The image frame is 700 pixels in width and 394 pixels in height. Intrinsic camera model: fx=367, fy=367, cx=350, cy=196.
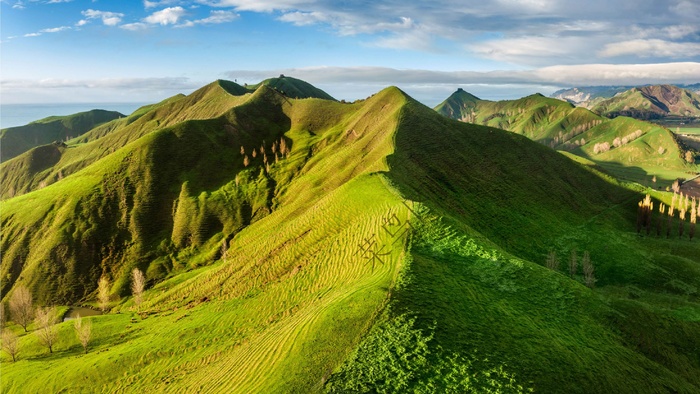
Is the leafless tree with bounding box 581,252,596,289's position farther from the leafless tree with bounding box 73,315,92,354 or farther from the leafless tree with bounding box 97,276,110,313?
the leafless tree with bounding box 97,276,110,313

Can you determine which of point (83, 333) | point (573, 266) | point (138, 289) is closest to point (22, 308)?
point (138, 289)

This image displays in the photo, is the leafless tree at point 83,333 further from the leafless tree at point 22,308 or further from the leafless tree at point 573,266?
the leafless tree at point 573,266

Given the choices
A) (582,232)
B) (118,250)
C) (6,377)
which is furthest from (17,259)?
(582,232)

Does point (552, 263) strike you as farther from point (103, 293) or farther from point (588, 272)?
point (103, 293)

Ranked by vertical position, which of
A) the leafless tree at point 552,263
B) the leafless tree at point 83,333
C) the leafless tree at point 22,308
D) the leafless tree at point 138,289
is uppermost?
the leafless tree at point 552,263

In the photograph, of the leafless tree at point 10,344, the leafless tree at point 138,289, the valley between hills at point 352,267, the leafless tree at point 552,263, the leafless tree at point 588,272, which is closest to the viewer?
the valley between hills at point 352,267

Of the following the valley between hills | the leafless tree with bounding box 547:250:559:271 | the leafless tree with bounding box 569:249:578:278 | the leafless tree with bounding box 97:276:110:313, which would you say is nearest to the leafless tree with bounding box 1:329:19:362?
the valley between hills

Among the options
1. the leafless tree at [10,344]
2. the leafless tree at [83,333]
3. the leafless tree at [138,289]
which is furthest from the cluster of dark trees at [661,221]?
the leafless tree at [10,344]
